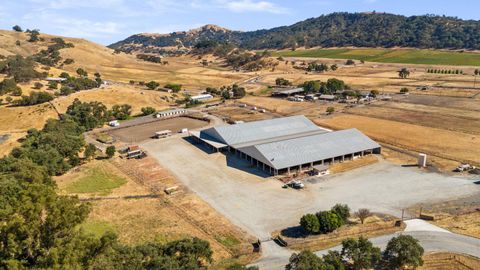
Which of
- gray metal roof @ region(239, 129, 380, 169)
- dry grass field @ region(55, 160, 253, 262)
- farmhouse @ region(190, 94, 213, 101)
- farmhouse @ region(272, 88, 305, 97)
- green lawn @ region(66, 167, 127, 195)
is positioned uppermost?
farmhouse @ region(272, 88, 305, 97)

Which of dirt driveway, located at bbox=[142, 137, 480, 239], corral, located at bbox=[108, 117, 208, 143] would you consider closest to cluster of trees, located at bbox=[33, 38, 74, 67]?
corral, located at bbox=[108, 117, 208, 143]

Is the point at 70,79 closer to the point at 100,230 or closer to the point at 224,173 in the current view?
the point at 224,173

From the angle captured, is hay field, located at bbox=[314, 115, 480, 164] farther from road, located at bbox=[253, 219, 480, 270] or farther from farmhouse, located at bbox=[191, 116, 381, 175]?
road, located at bbox=[253, 219, 480, 270]

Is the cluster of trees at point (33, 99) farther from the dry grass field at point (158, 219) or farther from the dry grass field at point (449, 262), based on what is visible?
the dry grass field at point (449, 262)

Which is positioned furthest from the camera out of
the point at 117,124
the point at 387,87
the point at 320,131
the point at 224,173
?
the point at 387,87

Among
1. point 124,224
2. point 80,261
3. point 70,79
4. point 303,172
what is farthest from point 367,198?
point 70,79

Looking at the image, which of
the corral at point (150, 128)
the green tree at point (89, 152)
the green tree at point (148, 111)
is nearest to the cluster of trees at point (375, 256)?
the green tree at point (89, 152)
